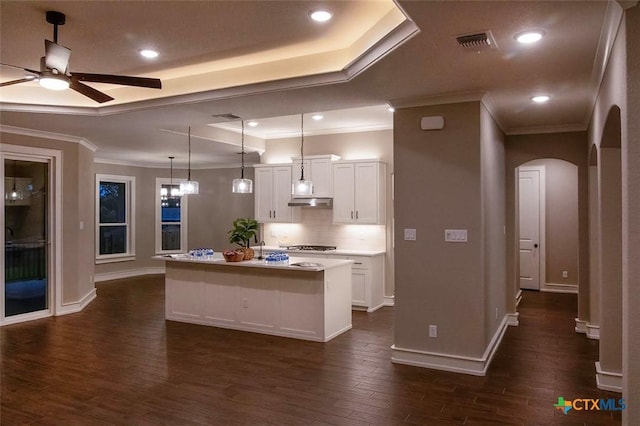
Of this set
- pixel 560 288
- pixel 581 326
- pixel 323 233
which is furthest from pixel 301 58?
pixel 560 288

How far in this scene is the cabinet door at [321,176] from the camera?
293 inches

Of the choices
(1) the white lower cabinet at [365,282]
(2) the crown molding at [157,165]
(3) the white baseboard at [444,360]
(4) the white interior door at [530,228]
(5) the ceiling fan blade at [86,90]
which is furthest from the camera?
(2) the crown molding at [157,165]

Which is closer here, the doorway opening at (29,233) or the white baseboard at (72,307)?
the doorway opening at (29,233)

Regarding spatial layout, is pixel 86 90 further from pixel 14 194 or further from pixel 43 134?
pixel 14 194

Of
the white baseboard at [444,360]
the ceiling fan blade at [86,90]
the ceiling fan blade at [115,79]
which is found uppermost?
the ceiling fan blade at [115,79]

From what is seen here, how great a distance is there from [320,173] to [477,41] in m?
4.68

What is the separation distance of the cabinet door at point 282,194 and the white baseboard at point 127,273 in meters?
4.58

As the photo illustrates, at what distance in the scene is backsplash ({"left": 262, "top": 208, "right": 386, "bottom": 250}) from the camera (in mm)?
7402

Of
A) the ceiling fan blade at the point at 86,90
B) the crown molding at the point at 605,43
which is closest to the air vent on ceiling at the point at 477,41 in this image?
the crown molding at the point at 605,43

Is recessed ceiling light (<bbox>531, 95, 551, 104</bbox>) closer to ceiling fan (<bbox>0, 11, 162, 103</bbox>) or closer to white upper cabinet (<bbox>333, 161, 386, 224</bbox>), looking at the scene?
white upper cabinet (<bbox>333, 161, 386, 224</bbox>)

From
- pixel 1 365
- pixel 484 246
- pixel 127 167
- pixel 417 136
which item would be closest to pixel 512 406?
pixel 484 246

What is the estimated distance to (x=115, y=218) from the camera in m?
10.3

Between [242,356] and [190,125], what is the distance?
3.09 meters

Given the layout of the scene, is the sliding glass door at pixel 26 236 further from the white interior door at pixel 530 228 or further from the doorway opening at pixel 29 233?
the white interior door at pixel 530 228
